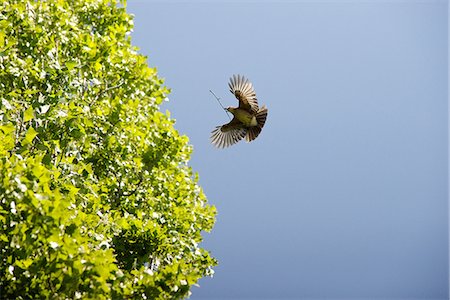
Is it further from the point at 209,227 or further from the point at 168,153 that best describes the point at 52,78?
the point at 209,227

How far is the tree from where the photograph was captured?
845 cm

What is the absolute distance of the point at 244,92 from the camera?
15859 millimetres

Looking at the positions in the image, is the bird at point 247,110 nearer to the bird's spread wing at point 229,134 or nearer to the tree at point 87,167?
the bird's spread wing at point 229,134

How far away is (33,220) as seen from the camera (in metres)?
8.03

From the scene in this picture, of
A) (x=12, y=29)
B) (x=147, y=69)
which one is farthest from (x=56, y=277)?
(x=147, y=69)

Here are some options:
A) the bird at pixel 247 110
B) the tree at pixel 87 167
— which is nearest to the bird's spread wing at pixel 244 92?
the bird at pixel 247 110

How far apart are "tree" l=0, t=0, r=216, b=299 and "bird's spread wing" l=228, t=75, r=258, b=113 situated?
220cm

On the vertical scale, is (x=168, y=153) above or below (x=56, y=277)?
above

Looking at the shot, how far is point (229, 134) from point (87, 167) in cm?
708

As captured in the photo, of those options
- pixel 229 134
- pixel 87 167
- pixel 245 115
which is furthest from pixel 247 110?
pixel 87 167

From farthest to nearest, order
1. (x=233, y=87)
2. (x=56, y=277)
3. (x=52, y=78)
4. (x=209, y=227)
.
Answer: (x=209, y=227), (x=233, y=87), (x=52, y=78), (x=56, y=277)

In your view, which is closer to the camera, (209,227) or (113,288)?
(113,288)

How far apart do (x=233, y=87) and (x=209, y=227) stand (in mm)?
5906

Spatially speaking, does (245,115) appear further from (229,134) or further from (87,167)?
(87,167)
